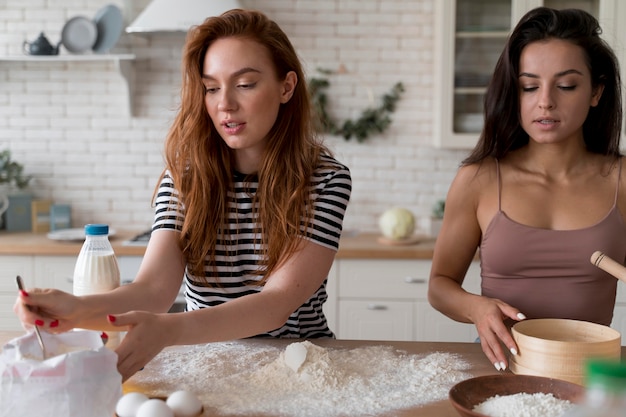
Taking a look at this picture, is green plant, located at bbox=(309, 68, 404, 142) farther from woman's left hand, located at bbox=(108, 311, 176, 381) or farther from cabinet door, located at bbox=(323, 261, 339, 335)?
woman's left hand, located at bbox=(108, 311, 176, 381)

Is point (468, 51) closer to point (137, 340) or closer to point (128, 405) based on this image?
point (137, 340)

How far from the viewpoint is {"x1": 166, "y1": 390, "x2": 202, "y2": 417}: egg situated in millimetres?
1150

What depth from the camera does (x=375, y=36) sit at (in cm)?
370

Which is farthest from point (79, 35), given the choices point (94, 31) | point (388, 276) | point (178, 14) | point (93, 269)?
point (93, 269)

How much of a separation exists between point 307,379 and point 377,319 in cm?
192

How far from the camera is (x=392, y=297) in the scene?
324cm

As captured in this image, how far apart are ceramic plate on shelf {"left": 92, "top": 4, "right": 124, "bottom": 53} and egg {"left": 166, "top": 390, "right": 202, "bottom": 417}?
2776mm

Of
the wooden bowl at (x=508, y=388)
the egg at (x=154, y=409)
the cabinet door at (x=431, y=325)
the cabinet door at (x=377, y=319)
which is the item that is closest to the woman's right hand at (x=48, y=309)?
the egg at (x=154, y=409)

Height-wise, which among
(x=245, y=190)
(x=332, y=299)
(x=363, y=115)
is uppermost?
(x=363, y=115)

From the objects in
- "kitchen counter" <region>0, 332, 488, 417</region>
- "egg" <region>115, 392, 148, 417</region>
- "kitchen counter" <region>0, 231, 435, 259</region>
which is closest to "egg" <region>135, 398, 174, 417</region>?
"egg" <region>115, 392, 148, 417</region>

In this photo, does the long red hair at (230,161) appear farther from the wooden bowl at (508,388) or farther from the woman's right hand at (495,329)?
the wooden bowl at (508,388)

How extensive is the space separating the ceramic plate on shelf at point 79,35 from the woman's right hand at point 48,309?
2548 millimetres

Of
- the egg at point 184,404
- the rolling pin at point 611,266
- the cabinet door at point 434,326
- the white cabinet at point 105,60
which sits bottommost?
the cabinet door at point 434,326

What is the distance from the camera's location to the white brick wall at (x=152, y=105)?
3.70 m
